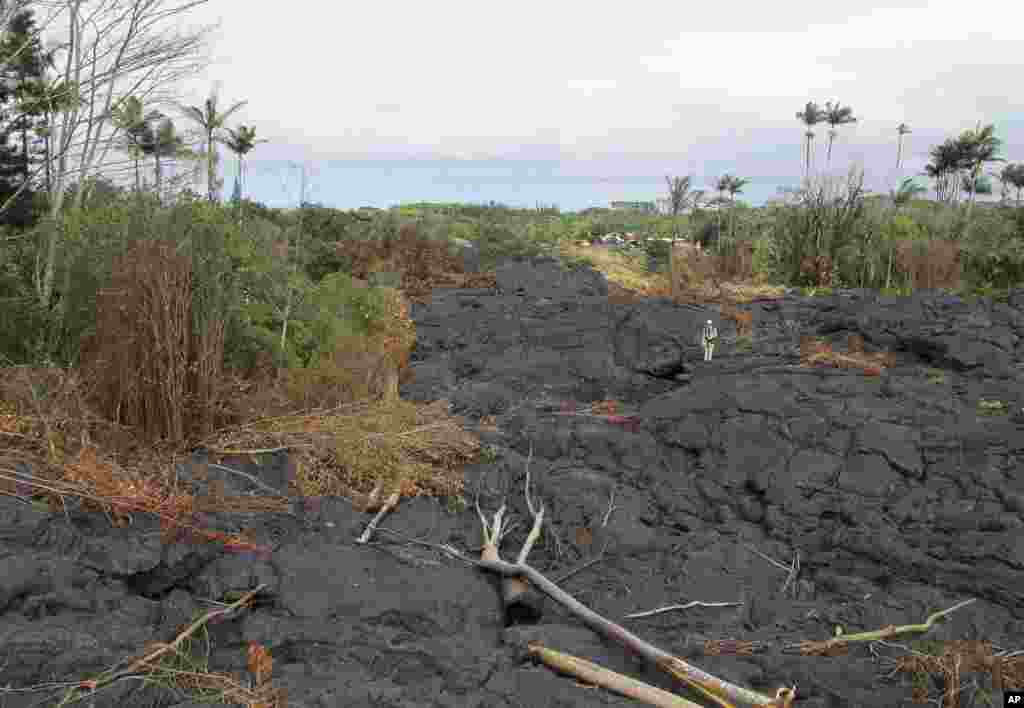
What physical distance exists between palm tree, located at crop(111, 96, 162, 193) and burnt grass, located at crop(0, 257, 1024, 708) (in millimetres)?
3343

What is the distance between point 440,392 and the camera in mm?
8578

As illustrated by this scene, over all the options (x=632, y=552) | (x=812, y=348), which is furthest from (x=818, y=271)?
(x=632, y=552)

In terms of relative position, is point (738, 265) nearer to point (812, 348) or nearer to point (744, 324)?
point (744, 324)

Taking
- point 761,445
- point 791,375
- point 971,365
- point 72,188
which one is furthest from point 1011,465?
point 72,188

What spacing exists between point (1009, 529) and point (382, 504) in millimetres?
3840

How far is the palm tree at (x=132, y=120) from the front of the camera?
22.4 ft

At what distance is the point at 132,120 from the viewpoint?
687cm

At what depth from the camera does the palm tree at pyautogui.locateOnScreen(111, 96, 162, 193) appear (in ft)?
22.4

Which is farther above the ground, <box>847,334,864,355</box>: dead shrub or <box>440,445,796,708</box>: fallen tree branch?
<box>847,334,864,355</box>: dead shrub

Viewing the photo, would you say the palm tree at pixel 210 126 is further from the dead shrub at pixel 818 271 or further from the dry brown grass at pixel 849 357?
the dead shrub at pixel 818 271

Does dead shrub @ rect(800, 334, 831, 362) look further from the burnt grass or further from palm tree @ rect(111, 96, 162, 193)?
palm tree @ rect(111, 96, 162, 193)

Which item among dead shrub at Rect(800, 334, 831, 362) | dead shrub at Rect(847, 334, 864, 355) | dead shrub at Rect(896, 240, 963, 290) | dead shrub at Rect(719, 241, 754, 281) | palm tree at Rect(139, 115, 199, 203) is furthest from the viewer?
dead shrub at Rect(719, 241, 754, 281)

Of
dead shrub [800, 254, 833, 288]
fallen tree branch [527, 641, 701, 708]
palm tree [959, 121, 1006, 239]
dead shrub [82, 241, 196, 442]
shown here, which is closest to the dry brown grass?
fallen tree branch [527, 641, 701, 708]

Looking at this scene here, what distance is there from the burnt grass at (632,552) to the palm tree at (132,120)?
11.0 feet
